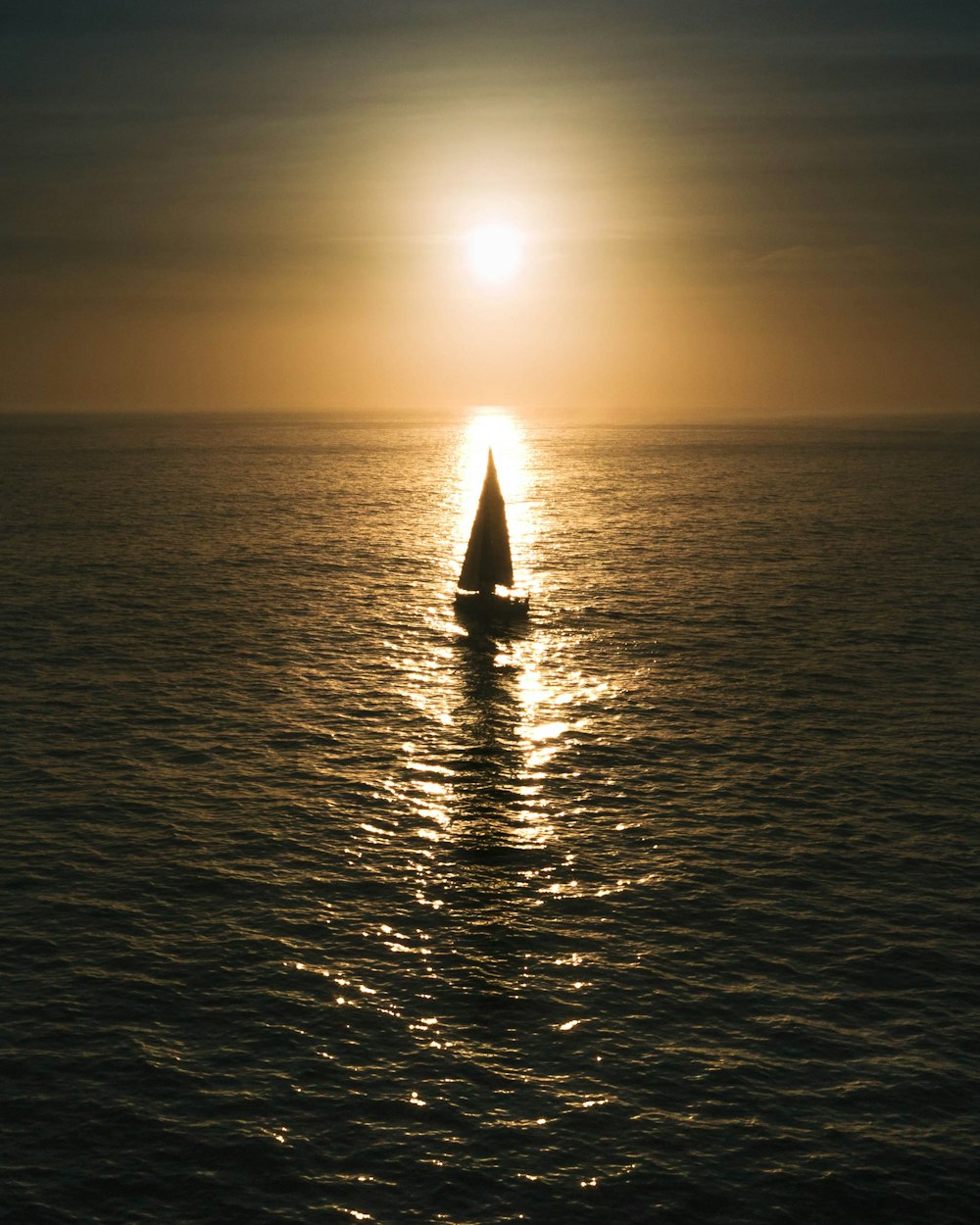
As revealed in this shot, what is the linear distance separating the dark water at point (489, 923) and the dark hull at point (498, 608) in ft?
21.7

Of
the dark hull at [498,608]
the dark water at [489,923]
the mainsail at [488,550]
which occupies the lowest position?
the dark water at [489,923]

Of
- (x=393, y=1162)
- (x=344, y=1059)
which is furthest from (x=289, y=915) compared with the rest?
(x=393, y=1162)

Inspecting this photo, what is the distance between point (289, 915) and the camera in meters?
40.6

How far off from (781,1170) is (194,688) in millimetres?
48143

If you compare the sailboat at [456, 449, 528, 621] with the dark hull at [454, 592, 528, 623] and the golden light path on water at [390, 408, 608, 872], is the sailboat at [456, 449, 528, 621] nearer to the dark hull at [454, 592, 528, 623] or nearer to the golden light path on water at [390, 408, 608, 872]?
the dark hull at [454, 592, 528, 623]

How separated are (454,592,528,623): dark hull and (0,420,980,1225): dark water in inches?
261

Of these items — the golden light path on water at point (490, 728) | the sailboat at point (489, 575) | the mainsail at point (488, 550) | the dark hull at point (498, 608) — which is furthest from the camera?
the dark hull at point (498, 608)

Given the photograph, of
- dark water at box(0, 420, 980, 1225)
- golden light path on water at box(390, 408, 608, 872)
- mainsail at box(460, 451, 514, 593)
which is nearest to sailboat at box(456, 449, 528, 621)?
mainsail at box(460, 451, 514, 593)

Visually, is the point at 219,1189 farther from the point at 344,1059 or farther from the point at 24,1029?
the point at 24,1029

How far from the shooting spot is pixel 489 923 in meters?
40.2

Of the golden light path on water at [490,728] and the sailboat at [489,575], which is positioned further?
the sailboat at [489,575]

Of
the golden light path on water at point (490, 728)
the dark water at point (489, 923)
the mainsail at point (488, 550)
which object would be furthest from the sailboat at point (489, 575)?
the dark water at point (489, 923)

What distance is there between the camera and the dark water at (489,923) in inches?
1122

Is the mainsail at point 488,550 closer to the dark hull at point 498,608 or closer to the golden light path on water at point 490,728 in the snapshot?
the dark hull at point 498,608
